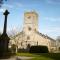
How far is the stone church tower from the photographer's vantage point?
8043 cm

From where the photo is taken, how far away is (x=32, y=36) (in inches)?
3155

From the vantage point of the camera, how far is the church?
78.1 meters

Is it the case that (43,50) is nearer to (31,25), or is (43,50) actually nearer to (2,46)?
(2,46)

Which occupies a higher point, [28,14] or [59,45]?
[28,14]

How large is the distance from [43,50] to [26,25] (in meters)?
34.3

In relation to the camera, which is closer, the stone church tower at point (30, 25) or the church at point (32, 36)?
the church at point (32, 36)

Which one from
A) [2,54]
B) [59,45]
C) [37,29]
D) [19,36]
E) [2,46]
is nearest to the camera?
[2,54]

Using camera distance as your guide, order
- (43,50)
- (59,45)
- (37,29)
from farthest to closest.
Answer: (59,45) < (37,29) < (43,50)

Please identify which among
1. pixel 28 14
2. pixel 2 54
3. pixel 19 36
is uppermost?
pixel 28 14

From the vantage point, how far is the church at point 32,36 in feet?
256

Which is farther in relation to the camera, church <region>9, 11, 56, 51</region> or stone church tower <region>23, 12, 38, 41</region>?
stone church tower <region>23, 12, 38, 41</region>

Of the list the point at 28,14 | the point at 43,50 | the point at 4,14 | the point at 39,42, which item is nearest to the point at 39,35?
the point at 39,42

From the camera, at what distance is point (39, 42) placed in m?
78.4

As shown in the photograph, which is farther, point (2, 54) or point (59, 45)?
point (59, 45)
